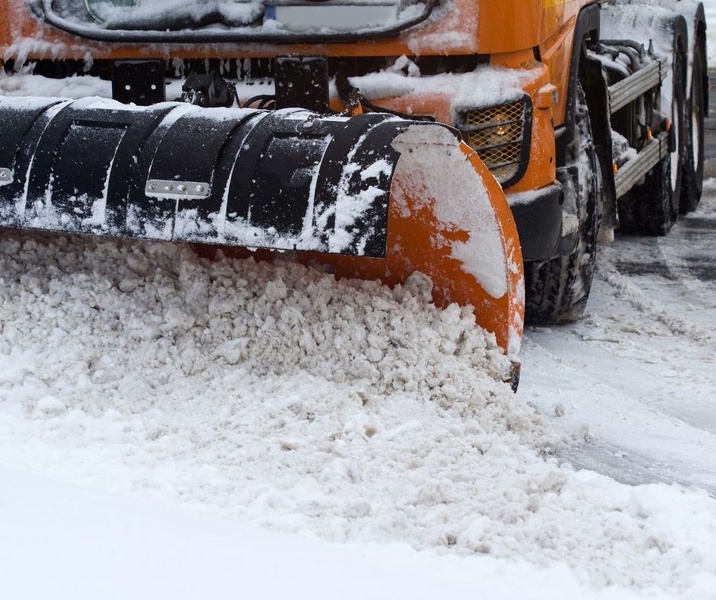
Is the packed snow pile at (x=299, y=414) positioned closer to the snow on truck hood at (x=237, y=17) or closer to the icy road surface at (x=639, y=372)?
the icy road surface at (x=639, y=372)

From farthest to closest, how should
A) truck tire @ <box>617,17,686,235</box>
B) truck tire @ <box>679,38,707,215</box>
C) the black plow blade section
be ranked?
truck tire @ <box>679,38,707,215</box> < truck tire @ <box>617,17,686,235</box> < the black plow blade section

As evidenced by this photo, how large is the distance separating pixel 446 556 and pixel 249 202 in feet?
3.53

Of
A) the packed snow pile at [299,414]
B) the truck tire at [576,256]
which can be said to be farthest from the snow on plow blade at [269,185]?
the truck tire at [576,256]

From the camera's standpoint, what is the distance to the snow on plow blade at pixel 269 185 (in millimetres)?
2871

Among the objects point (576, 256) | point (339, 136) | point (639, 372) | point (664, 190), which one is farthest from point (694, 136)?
point (339, 136)

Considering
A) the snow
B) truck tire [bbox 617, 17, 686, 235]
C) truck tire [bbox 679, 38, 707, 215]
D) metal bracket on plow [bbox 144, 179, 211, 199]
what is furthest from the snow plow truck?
truck tire [bbox 679, 38, 707, 215]

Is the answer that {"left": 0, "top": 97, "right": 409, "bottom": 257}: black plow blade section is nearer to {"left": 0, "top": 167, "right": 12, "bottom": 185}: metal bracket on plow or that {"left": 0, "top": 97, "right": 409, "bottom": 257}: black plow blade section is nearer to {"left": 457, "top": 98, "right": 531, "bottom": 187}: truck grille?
{"left": 0, "top": 167, "right": 12, "bottom": 185}: metal bracket on plow

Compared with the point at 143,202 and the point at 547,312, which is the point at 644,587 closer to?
the point at 143,202

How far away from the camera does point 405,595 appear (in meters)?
2.07

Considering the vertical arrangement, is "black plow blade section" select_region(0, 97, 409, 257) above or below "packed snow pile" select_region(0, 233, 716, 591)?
above

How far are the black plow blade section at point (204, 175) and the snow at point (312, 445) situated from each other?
1.20 ft

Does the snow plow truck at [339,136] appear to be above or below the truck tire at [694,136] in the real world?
above

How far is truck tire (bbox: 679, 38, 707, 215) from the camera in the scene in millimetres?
6602

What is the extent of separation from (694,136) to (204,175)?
15.1 ft
